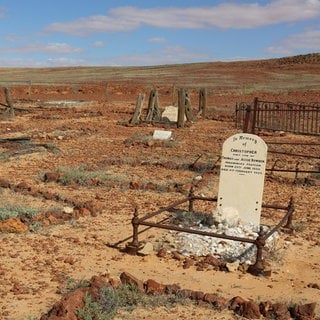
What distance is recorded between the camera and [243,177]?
759 cm

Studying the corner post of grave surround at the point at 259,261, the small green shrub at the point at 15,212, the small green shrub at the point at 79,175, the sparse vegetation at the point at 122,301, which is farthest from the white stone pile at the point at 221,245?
the small green shrub at the point at 79,175

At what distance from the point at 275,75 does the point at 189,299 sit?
2495 inches

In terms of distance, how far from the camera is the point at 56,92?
4225cm

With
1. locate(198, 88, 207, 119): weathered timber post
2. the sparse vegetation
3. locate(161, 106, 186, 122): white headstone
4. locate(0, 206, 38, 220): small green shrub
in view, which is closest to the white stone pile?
the sparse vegetation

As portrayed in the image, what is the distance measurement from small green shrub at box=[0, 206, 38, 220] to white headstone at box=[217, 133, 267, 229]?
2.85 meters

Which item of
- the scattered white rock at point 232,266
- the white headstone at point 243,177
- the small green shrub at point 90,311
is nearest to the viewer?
the small green shrub at point 90,311

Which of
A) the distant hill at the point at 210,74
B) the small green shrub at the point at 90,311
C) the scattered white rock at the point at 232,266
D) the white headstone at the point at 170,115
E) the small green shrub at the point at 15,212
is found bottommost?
the scattered white rock at the point at 232,266

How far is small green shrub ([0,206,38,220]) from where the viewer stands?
311 inches

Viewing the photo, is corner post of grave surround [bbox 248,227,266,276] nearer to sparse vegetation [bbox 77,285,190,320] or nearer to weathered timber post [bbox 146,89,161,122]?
sparse vegetation [bbox 77,285,190,320]

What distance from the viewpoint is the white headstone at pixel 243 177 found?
7445 millimetres

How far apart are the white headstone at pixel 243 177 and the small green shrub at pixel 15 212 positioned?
9.36ft

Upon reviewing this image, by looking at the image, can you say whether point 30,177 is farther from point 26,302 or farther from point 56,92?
point 56,92

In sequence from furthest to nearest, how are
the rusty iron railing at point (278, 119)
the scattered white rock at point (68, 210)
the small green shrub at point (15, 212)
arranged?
the rusty iron railing at point (278, 119), the scattered white rock at point (68, 210), the small green shrub at point (15, 212)

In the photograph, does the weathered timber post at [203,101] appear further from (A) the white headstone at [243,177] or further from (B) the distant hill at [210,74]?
(B) the distant hill at [210,74]
